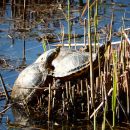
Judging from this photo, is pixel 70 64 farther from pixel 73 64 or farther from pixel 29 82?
pixel 29 82

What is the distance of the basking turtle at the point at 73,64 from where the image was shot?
4.60 m

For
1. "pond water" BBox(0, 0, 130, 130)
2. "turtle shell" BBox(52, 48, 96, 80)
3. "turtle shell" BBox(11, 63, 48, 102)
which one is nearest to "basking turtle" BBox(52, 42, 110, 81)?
"turtle shell" BBox(52, 48, 96, 80)

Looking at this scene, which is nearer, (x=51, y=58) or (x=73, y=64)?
(x=73, y=64)

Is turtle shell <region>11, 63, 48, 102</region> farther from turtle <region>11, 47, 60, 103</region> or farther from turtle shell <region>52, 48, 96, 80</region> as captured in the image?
turtle shell <region>52, 48, 96, 80</region>

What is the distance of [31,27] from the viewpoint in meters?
8.34

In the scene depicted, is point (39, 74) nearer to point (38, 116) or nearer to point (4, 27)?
point (38, 116)

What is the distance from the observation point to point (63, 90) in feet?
14.9

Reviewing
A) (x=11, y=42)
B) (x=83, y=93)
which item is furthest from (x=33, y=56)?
(x=83, y=93)

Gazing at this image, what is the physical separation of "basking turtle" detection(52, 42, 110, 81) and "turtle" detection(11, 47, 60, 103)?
0.27 feet

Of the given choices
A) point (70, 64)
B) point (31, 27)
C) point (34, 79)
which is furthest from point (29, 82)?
point (31, 27)

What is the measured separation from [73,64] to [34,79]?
417mm

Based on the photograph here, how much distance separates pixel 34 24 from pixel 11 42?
1364 millimetres

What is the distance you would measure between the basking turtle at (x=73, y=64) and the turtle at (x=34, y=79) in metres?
0.08

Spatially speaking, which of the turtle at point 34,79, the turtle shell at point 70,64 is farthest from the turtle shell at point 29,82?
the turtle shell at point 70,64
